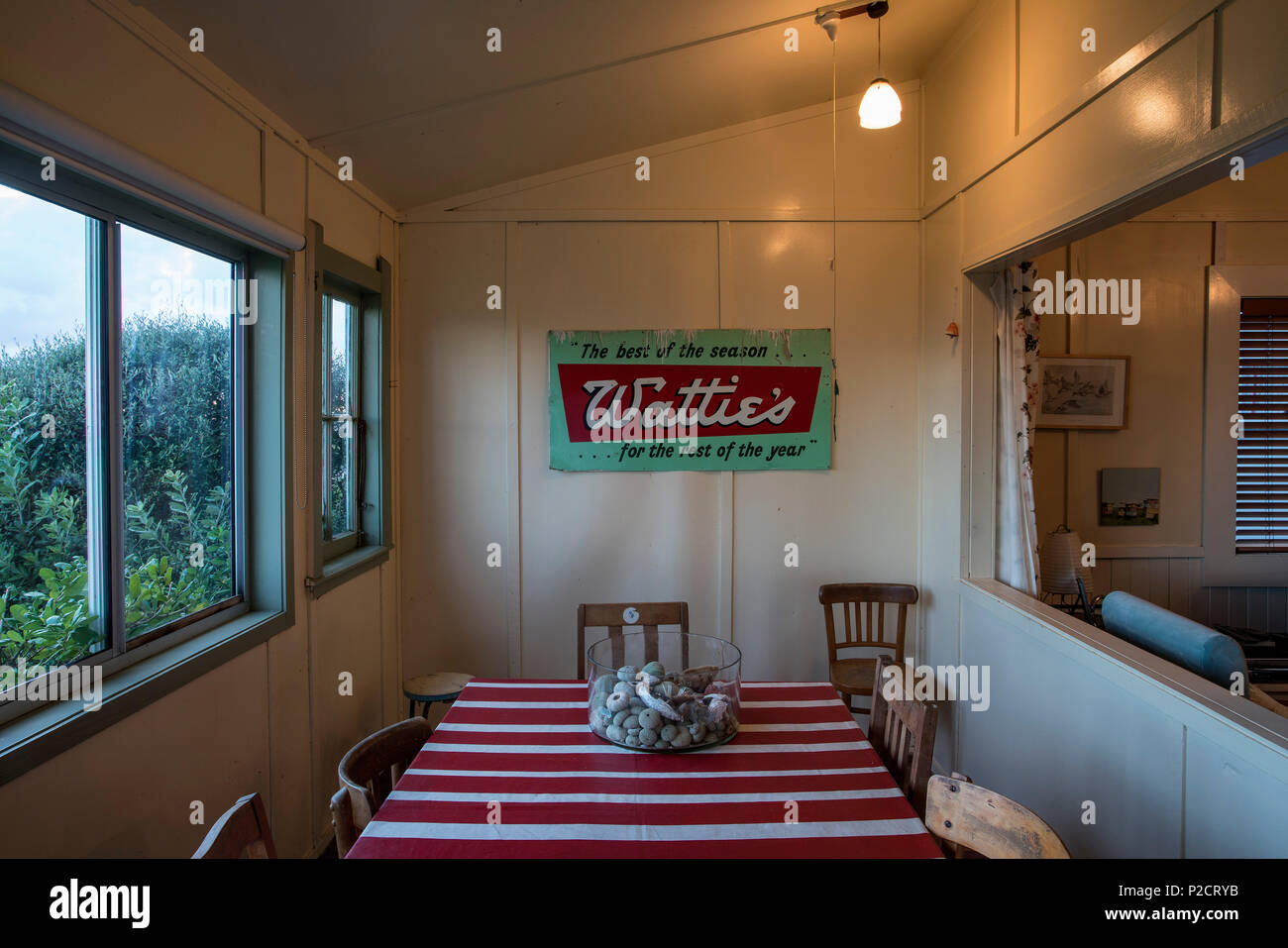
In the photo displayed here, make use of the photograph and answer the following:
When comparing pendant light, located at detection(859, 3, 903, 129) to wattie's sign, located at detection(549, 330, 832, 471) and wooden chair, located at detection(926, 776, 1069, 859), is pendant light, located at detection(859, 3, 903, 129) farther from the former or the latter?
wooden chair, located at detection(926, 776, 1069, 859)

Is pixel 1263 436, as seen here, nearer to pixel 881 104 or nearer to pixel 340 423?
pixel 881 104

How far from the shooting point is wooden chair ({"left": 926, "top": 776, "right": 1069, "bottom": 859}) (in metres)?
1.25

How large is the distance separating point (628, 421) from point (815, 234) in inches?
53.1

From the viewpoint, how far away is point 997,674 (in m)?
2.80

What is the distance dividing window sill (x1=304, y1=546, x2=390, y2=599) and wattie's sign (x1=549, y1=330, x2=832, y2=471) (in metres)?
0.95

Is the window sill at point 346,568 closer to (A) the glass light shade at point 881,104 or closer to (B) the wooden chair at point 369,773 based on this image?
(B) the wooden chair at point 369,773

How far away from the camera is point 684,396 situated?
349cm

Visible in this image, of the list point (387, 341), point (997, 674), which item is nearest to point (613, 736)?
point (997, 674)

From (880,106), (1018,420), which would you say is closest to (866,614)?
(1018,420)

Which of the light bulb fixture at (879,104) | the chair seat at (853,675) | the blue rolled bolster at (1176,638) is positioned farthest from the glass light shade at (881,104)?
the chair seat at (853,675)

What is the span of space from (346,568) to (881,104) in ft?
9.00

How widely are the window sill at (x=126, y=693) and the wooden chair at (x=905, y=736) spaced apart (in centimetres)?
192

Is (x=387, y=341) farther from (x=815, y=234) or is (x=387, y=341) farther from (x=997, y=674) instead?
(x=997, y=674)
